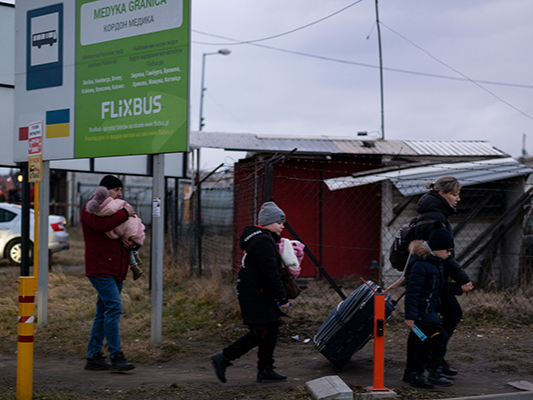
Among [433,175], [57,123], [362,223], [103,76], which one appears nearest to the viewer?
[103,76]

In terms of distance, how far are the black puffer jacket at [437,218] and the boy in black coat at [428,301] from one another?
10cm

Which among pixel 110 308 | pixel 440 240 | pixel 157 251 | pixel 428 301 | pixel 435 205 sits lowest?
pixel 110 308

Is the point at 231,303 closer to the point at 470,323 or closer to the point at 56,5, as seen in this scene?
the point at 470,323

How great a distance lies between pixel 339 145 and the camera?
12.6 meters

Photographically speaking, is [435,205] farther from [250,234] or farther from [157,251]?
[157,251]

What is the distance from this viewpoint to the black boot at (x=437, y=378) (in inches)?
204

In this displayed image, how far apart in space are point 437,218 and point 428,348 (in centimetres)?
109

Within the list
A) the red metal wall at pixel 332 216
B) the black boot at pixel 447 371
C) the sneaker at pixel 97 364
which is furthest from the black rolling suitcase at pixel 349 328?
the red metal wall at pixel 332 216

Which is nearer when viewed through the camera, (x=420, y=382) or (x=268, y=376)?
(x=420, y=382)

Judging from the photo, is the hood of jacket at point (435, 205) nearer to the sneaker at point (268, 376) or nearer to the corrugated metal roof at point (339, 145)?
the sneaker at point (268, 376)

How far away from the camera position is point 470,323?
783 centimetres

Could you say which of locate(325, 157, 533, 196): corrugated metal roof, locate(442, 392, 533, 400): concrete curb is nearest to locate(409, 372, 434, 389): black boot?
locate(442, 392, 533, 400): concrete curb

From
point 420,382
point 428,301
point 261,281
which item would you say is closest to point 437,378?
point 420,382

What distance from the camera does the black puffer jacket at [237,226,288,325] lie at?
5.14m
